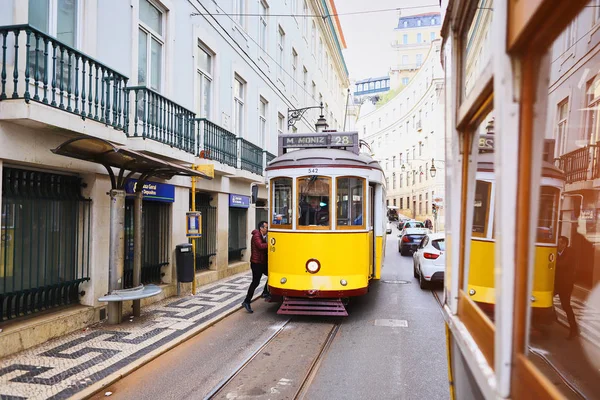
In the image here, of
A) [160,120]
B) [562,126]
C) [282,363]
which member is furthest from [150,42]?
[562,126]

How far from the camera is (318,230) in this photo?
8.44 m

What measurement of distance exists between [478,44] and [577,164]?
83cm

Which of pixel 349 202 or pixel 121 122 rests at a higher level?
pixel 121 122

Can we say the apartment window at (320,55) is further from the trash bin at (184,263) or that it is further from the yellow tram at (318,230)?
the yellow tram at (318,230)

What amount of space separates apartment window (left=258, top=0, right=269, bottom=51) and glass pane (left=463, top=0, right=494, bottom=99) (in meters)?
17.4

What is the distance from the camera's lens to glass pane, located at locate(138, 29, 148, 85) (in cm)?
1017

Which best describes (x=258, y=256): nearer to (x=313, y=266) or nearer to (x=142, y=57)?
(x=313, y=266)

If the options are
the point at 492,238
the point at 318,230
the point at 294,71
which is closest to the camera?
the point at 492,238

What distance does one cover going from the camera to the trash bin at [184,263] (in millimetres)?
10117

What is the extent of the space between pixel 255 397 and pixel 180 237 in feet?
23.0

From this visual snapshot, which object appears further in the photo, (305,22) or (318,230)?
(305,22)

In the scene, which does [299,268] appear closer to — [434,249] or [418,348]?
[418,348]

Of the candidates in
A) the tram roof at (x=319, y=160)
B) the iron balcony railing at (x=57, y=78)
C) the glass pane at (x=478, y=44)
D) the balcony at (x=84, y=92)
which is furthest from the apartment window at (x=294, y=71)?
the glass pane at (x=478, y=44)

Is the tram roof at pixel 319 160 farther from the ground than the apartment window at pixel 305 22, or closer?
closer
